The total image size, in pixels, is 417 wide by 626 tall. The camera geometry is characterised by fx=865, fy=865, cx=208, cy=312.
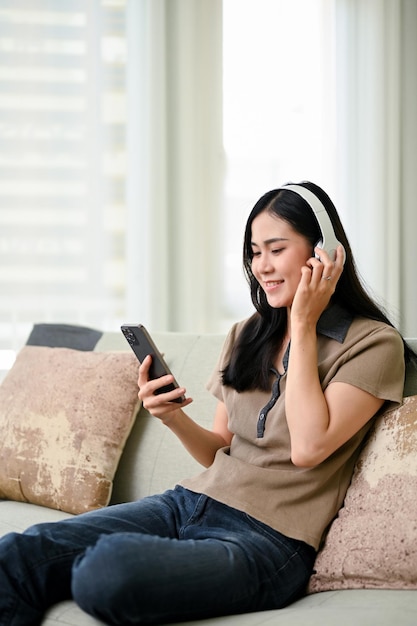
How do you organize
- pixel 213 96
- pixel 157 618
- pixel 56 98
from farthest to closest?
pixel 213 96 → pixel 56 98 → pixel 157 618

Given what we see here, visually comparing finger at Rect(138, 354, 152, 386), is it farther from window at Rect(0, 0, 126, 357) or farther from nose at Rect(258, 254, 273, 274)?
window at Rect(0, 0, 126, 357)

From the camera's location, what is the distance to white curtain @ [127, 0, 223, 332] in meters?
3.65

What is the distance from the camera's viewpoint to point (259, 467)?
5.56 ft

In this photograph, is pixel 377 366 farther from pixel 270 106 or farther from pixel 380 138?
pixel 380 138

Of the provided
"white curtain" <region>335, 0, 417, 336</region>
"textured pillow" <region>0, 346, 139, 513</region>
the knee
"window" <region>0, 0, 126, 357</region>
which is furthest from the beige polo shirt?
"white curtain" <region>335, 0, 417, 336</region>

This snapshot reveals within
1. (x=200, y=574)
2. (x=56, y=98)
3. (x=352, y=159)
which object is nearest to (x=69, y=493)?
(x=200, y=574)

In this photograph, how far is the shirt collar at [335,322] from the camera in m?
1.72

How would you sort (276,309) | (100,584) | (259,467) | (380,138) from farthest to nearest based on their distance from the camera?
(380,138), (276,309), (259,467), (100,584)

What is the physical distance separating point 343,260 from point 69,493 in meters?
0.96

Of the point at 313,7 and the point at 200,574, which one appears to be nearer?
the point at 200,574

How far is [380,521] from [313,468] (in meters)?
0.16

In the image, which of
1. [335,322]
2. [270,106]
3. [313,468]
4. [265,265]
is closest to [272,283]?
[265,265]

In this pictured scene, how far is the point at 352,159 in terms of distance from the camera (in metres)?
4.12

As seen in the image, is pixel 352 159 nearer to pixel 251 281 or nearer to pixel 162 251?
pixel 162 251
